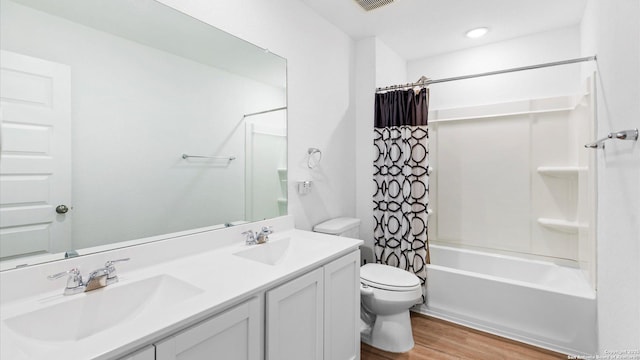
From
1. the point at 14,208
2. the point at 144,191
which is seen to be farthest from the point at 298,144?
the point at 14,208

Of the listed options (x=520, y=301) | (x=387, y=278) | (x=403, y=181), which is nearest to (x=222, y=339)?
(x=387, y=278)

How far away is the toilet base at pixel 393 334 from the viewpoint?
6.48 ft

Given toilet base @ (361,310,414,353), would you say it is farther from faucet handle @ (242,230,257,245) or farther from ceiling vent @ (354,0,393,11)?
ceiling vent @ (354,0,393,11)

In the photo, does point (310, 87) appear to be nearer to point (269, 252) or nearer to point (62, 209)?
point (269, 252)

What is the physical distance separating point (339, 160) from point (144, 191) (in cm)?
163

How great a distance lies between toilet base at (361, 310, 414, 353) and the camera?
1976mm

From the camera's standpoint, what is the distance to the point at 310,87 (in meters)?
2.21

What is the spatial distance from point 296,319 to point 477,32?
112 inches

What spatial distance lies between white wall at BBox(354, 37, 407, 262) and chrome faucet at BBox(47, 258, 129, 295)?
201 cm

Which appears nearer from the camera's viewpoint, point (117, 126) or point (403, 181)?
point (117, 126)

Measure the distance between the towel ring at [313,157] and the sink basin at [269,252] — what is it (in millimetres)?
686

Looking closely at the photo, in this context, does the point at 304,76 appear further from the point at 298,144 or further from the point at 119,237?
the point at 119,237

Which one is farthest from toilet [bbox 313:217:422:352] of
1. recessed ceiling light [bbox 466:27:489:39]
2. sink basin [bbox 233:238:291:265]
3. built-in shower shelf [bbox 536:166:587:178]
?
recessed ceiling light [bbox 466:27:489:39]

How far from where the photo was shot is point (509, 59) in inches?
110
